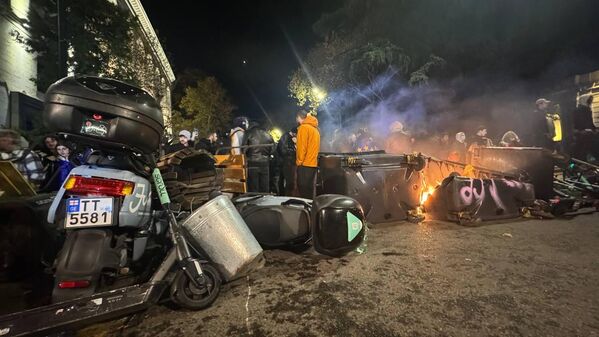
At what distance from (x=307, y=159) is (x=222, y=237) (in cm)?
326

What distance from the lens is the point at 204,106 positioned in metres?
37.9

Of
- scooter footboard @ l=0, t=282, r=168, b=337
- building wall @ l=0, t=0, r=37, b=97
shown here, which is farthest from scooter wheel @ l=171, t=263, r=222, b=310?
building wall @ l=0, t=0, r=37, b=97

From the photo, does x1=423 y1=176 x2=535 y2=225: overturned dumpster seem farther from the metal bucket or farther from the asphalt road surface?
the metal bucket

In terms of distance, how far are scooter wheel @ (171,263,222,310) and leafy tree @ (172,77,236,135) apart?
35.9 metres

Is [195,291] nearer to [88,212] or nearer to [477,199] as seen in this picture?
[88,212]

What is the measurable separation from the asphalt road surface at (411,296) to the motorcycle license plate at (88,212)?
0.80 meters

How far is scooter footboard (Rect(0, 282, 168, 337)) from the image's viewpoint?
5.98ft

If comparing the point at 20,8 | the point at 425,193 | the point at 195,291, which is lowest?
the point at 195,291

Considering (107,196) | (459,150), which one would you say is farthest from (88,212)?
(459,150)

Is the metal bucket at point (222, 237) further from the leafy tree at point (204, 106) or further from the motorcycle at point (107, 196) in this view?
the leafy tree at point (204, 106)

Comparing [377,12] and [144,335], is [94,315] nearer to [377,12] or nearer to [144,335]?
[144,335]

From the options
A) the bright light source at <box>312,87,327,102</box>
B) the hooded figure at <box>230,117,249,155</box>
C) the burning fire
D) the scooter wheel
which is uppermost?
the bright light source at <box>312,87,327,102</box>

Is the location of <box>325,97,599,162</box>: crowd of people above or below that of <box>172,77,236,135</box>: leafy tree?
below

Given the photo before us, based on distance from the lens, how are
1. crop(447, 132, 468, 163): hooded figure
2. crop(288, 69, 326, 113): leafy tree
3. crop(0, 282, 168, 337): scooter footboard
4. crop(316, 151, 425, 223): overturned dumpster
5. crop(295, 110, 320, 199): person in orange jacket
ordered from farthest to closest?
crop(288, 69, 326, 113): leafy tree
crop(447, 132, 468, 163): hooded figure
crop(295, 110, 320, 199): person in orange jacket
crop(316, 151, 425, 223): overturned dumpster
crop(0, 282, 168, 337): scooter footboard
